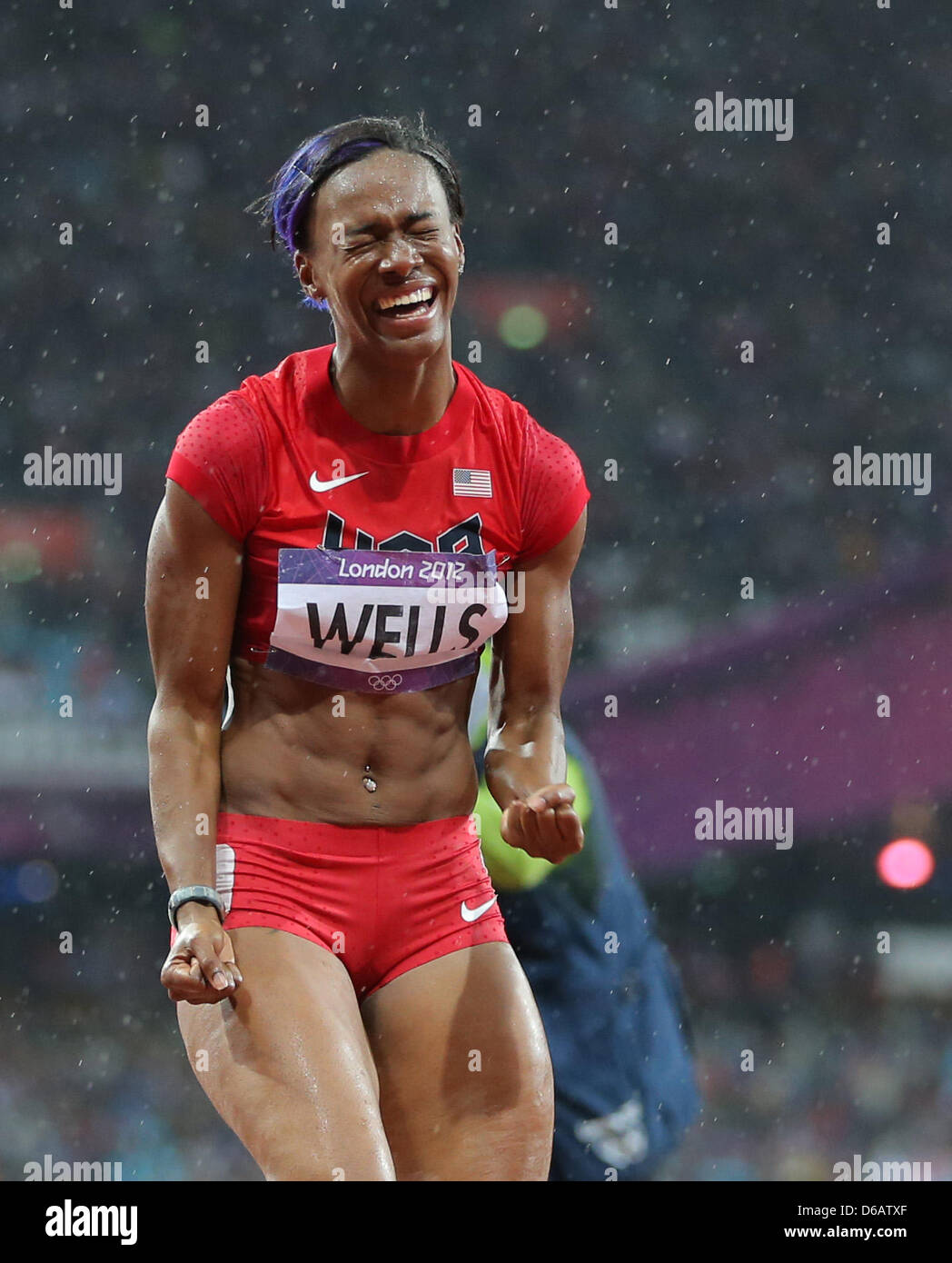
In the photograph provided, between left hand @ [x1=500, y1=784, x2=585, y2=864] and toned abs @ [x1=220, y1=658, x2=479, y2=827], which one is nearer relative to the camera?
left hand @ [x1=500, y1=784, x2=585, y2=864]

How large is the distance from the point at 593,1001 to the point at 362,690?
1.27 metres

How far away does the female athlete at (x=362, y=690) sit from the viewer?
1.50 meters

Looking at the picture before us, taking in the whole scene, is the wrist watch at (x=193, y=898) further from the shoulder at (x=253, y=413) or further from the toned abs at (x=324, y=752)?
the shoulder at (x=253, y=413)

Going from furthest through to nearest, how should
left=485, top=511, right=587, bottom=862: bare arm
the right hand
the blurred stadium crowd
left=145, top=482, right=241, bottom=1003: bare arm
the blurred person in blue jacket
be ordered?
1. the blurred stadium crowd
2. the blurred person in blue jacket
3. left=485, top=511, right=587, bottom=862: bare arm
4. left=145, top=482, right=241, bottom=1003: bare arm
5. the right hand

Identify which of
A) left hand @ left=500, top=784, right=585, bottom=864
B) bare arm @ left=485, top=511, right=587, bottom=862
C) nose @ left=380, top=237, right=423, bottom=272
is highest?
nose @ left=380, top=237, right=423, bottom=272

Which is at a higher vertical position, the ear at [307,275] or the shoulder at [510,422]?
the ear at [307,275]

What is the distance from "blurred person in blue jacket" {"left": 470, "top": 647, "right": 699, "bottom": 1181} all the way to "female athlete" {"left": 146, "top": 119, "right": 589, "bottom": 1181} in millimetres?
906

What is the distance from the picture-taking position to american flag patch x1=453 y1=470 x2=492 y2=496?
1.59 meters

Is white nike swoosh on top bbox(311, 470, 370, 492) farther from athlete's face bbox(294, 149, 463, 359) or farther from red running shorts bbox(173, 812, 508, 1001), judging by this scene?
red running shorts bbox(173, 812, 508, 1001)

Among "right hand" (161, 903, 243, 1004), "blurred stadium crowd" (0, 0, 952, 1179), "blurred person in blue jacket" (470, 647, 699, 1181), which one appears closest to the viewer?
"right hand" (161, 903, 243, 1004)

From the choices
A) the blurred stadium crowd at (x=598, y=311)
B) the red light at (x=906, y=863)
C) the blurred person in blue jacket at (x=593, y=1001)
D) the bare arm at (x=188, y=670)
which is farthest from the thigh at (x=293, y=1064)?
the red light at (x=906, y=863)

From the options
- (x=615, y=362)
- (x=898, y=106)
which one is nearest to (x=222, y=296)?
(x=615, y=362)

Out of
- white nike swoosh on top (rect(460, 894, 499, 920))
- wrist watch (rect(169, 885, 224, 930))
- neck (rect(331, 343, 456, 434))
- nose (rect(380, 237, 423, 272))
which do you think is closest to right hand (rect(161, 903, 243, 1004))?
wrist watch (rect(169, 885, 224, 930))

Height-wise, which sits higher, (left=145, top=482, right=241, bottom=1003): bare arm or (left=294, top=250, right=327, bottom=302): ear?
(left=294, top=250, right=327, bottom=302): ear
